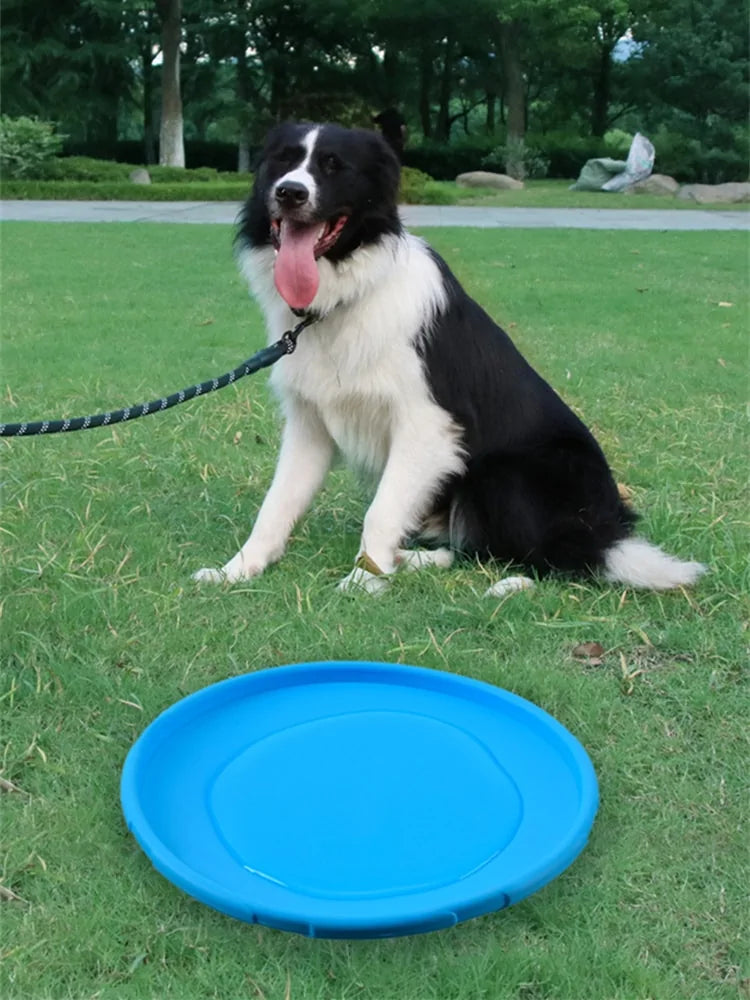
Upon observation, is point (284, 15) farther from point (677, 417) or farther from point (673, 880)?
point (673, 880)

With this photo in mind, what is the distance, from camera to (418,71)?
37.8 m

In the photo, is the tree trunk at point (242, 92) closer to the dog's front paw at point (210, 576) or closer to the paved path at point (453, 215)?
the paved path at point (453, 215)

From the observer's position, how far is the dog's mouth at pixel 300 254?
121 inches

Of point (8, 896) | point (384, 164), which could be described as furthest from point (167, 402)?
point (8, 896)

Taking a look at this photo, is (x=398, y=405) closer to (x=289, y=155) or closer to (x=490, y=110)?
(x=289, y=155)

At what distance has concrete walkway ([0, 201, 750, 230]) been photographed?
16.3 meters

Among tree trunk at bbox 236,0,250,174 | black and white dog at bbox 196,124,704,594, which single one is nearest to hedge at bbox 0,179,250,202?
tree trunk at bbox 236,0,250,174

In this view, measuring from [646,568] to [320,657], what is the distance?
1.18 m

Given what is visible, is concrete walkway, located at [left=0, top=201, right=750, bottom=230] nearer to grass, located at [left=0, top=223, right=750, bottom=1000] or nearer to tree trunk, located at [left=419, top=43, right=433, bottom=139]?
grass, located at [left=0, top=223, right=750, bottom=1000]

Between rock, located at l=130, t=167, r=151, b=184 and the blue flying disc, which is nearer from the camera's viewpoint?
the blue flying disc

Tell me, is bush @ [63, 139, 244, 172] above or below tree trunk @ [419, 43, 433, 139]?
below

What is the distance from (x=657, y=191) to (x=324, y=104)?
39.9 ft

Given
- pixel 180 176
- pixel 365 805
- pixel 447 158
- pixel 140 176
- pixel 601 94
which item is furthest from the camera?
pixel 601 94

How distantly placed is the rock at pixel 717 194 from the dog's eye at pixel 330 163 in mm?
21622
